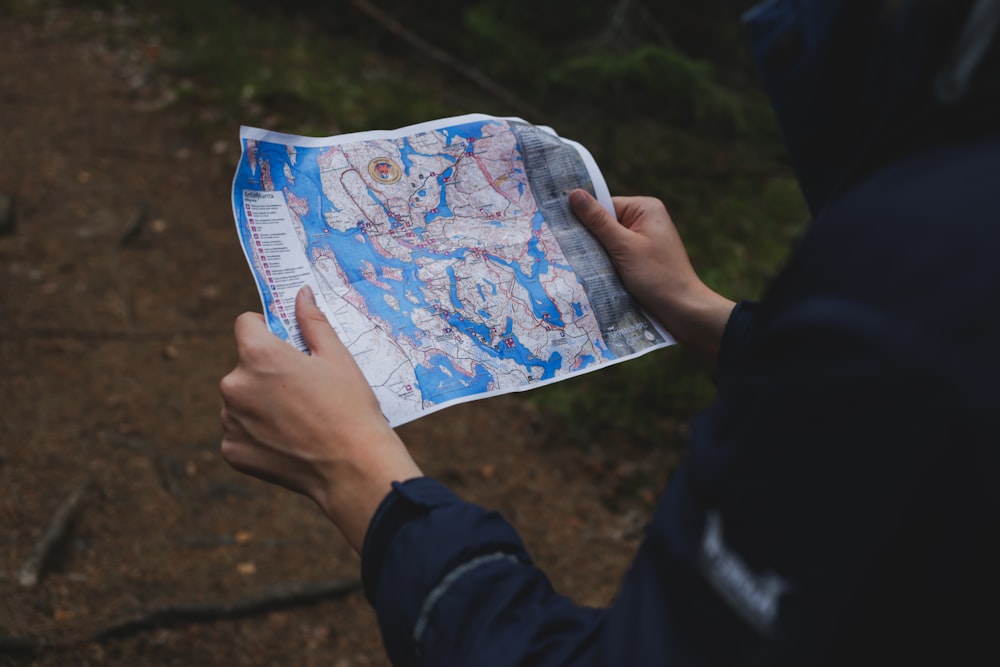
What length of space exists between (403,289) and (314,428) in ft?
1.64

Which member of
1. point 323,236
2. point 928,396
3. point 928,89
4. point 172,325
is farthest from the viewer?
point 172,325

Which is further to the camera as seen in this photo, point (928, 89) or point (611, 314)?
point (611, 314)

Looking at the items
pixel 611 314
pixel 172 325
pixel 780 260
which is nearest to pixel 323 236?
pixel 611 314

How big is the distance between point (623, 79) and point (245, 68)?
10.6 feet

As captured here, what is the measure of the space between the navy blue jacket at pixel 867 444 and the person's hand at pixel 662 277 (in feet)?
3.24

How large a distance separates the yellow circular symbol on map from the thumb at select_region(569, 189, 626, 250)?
0.45 metres

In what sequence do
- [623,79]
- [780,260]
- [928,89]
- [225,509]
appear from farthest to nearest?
[780,260]
[623,79]
[225,509]
[928,89]

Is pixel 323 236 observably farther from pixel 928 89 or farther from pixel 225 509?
pixel 225 509

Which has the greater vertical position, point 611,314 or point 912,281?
point 912,281

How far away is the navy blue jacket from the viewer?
0.61m

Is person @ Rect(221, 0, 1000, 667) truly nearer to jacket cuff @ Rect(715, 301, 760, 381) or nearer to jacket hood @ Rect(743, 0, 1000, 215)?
jacket hood @ Rect(743, 0, 1000, 215)

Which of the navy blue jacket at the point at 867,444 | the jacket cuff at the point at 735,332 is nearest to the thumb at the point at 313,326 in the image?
the navy blue jacket at the point at 867,444

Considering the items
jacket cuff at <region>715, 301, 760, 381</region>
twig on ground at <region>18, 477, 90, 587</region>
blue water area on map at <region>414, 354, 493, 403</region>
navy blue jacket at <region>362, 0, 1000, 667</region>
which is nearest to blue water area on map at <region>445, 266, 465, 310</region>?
blue water area on map at <region>414, 354, 493, 403</region>

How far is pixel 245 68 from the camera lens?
637 centimetres
